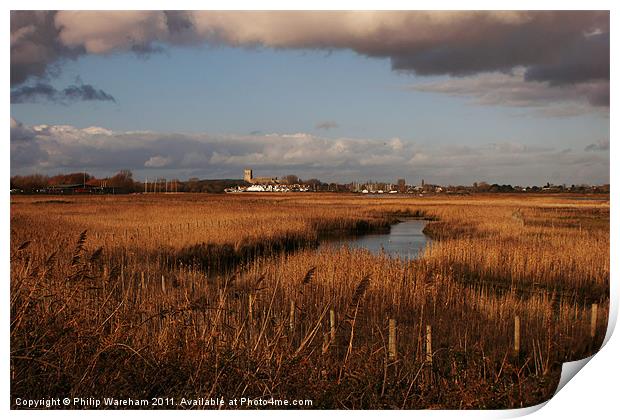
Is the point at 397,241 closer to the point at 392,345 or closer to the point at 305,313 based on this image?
the point at 305,313

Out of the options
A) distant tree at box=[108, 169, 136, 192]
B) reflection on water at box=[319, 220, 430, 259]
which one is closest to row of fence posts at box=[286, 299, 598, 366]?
distant tree at box=[108, 169, 136, 192]

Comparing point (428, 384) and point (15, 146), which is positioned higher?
point (15, 146)

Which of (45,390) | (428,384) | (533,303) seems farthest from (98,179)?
(533,303)

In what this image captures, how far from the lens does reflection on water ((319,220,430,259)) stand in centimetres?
1035

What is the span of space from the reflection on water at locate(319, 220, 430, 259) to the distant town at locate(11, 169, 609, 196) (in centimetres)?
282

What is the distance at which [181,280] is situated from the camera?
6.88m

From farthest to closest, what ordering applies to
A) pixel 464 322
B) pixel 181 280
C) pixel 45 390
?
pixel 181 280 → pixel 464 322 → pixel 45 390

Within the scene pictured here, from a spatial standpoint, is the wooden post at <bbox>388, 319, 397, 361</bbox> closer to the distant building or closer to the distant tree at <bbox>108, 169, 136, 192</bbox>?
the distant building

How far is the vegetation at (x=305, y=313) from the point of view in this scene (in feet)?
13.9

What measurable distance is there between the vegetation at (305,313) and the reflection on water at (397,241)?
1.11m

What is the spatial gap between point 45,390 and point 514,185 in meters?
5.08

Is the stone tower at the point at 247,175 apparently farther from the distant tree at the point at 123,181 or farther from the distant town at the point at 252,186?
the distant tree at the point at 123,181

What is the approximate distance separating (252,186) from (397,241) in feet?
21.9
